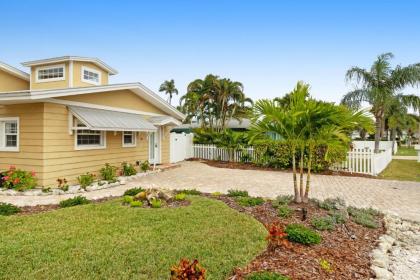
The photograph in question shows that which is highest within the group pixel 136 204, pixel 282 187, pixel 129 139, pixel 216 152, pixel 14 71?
pixel 14 71

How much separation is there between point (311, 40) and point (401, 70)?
26.5ft

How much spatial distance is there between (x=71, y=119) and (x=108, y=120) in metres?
1.34

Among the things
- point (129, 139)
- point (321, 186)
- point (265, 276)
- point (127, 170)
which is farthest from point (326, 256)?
point (129, 139)

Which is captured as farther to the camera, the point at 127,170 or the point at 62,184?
the point at 127,170

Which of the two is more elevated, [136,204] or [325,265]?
[136,204]

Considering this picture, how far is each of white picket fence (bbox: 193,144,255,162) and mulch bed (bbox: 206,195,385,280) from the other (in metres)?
11.2

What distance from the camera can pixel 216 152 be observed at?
18.7 metres

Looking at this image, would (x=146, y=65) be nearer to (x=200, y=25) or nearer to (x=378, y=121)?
(x=200, y=25)

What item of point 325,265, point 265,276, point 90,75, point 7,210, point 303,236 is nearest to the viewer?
point 265,276

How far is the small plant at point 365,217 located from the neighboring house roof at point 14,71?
16301 millimetres

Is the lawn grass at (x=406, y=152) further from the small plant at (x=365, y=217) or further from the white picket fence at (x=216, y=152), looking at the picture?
the small plant at (x=365, y=217)

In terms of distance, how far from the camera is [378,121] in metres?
18.5

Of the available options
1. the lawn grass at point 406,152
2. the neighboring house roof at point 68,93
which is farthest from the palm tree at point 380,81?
the neighboring house roof at point 68,93

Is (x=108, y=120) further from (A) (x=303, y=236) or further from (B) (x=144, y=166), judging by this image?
(A) (x=303, y=236)
